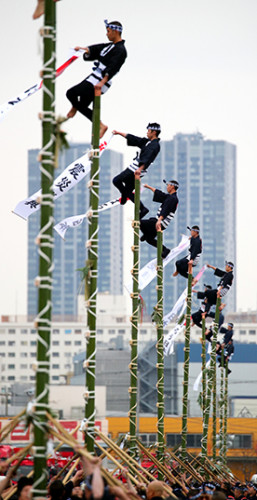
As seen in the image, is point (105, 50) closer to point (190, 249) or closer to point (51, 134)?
point (51, 134)

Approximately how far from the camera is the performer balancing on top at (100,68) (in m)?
17.5

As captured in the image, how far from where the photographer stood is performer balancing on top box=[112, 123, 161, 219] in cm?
2320

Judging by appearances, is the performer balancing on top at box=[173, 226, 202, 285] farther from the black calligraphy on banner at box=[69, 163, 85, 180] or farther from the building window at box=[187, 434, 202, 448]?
the building window at box=[187, 434, 202, 448]

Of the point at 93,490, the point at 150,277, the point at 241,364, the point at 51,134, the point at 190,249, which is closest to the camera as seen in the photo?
the point at 93,490

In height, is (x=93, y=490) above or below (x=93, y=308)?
below

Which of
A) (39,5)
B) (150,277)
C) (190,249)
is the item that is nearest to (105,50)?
(39,5)

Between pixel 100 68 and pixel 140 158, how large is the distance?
19.6ft

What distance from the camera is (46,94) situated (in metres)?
13.8

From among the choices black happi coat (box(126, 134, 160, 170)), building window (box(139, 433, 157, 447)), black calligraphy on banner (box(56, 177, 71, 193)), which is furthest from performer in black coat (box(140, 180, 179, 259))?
building window (box(139, 433, 157, 447))

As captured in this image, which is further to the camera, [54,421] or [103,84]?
[103,84]

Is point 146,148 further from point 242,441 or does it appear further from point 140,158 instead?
point 242,441

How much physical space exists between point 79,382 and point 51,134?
118 meters

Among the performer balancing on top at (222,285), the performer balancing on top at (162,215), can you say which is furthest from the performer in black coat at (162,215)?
the performer balancing on top at (222,285)

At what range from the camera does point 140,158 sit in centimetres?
2342
